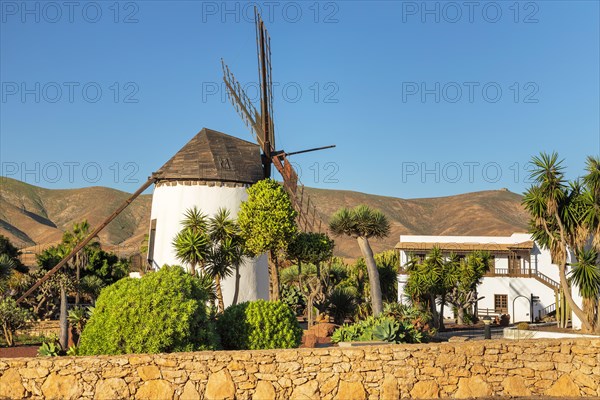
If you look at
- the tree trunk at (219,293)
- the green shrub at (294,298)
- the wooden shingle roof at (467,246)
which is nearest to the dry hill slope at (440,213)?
the wooden shingle roof at (467,246)

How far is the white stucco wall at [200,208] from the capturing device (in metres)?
28.2

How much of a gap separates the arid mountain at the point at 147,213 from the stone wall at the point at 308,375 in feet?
345

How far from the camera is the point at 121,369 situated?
39.7ft

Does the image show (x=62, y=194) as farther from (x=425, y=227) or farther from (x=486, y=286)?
(x=486, y=286)

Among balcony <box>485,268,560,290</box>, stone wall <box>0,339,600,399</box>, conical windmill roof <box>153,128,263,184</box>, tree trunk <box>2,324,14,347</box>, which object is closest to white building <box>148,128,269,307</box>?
conical windmill roof <box>153,128,263,184</box>

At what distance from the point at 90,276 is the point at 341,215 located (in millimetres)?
21172

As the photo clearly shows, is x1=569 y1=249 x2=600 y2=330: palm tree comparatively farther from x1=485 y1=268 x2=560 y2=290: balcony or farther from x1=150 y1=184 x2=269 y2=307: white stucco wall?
x1=485 y1=268 x2=560 y2=290: balcony

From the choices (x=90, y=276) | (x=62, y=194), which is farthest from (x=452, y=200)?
(x=90, y=276)

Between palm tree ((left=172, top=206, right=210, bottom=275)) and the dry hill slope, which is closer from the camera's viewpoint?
palm tree ((left=172, top=206, right=210, bottom=275))

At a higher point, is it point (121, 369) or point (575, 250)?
point (575, 250)

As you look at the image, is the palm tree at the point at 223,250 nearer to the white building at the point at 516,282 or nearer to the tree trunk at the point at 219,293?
the tree trunk at the point at 219,293

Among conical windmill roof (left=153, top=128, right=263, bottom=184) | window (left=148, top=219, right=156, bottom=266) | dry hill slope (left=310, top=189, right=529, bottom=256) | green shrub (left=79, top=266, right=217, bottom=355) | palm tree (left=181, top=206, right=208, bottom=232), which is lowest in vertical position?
green shrub (left=79, top=266, right=217, bottom=355)

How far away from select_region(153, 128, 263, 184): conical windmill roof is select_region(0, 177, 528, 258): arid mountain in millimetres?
91237

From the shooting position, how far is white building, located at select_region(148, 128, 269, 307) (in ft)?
93.1
